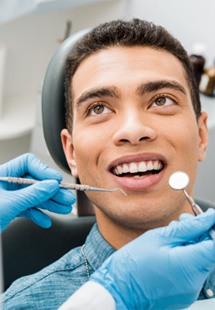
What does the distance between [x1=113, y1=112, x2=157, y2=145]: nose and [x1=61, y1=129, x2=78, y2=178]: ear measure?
0.25 metres

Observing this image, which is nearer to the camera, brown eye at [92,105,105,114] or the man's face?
the man's face

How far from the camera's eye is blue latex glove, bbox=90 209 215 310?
1.20 m

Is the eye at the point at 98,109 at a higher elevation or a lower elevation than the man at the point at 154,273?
higher

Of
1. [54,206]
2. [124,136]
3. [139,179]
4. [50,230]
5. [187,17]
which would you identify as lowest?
[50,230]

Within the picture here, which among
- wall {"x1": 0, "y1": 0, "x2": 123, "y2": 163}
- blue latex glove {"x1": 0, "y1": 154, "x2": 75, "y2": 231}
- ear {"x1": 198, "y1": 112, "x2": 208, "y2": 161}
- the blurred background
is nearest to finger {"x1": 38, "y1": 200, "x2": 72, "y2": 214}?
blue latex glove {"x1": 0, "y1": 154, "x2": 75, "y2": 231}

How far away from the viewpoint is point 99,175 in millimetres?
1483

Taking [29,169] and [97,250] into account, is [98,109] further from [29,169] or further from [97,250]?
[97,250]

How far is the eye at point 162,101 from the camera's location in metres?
1.51

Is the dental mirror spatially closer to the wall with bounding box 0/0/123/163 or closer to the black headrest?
the black headrest

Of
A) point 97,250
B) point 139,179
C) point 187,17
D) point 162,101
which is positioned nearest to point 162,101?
point 162,101

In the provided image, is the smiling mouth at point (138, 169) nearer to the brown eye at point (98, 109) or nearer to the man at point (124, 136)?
the man at point (124, 136)

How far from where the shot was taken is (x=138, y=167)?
1.43 metres

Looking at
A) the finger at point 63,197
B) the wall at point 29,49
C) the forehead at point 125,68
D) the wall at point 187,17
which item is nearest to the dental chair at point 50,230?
the forehead at point 125,68

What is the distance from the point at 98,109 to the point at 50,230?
1.61 ft
